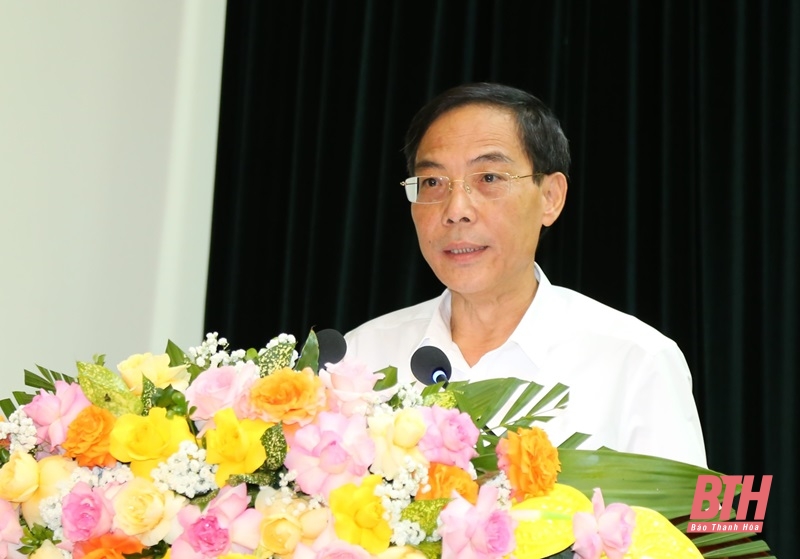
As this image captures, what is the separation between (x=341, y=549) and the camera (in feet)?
2.40

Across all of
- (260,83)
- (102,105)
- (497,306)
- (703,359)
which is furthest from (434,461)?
(260,83)

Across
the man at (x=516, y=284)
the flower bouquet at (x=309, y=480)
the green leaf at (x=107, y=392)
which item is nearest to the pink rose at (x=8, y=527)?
the flower bouquet at (x=309, y=480)

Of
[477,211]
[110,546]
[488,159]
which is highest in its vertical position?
[488,159]

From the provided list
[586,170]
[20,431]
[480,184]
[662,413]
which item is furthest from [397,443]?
[586,170]

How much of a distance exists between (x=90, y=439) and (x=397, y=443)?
28 centimetres

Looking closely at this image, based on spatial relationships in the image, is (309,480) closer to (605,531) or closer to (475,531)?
(475,531)

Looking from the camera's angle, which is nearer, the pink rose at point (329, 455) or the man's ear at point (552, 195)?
the pink rose at point (329, 455)

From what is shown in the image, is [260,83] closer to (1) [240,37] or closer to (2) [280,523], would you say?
(1) [240,37]

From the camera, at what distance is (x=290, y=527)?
2.48ft

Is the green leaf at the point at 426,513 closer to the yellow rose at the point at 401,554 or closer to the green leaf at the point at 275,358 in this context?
the yellow rose at the point at 401,554

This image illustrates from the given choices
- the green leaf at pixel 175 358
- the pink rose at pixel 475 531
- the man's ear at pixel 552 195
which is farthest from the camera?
the man's ear at pixel 552 195

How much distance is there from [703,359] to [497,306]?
27.3 inches

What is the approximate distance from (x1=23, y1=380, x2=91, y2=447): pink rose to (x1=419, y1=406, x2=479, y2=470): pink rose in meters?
0.34

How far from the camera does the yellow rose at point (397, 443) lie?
2.52 feet
